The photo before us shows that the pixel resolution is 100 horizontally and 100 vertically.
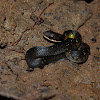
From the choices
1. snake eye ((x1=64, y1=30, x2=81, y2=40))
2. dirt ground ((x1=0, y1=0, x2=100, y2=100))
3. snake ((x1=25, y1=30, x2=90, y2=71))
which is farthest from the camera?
snake eye ((x1=64, y1=30, x2=81, y2=40))

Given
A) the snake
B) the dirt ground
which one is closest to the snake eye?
the snake

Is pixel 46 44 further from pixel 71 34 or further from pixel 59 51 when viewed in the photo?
pixel 71 34

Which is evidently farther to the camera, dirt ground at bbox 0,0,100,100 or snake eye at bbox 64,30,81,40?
snake eye at bbox 64,30,81,40

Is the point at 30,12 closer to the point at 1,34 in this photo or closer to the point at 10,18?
the point at 10,18

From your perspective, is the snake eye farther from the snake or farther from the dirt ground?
the dirt ground

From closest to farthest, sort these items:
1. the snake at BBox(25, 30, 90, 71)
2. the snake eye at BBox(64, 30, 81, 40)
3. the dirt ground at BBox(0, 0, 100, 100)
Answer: the dirt ground at BBox(0, 0, 100, 100) → the snake at BBox(25, 30, 90, 71) → the snake eye at BBox(64, 30, 81, 40)

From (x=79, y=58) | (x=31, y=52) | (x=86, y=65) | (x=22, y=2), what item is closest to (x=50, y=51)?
(x=31, y=52)

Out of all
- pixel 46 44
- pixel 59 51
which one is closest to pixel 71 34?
pixel 59 51
